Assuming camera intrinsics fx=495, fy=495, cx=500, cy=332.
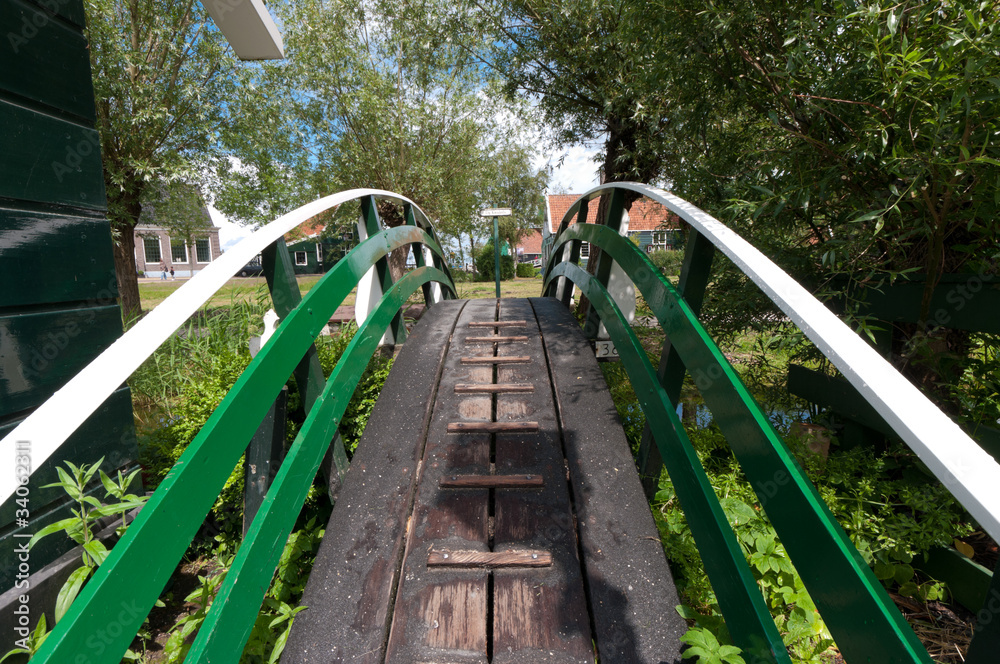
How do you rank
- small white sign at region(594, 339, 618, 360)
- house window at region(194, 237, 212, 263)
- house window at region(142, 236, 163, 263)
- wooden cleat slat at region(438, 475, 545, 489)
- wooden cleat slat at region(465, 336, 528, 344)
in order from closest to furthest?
wooden cleat slat at region(438, 475, 545, 489) < wooden cleat slat at region(465, 336, 528, 344) < small white sign at region(594, 339, 618, 360) < house window at region(142, 236, 163, 263) < house window at region(194, 237, 212, 263)

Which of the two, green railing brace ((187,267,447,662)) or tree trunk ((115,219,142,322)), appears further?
tree trunk ((115,219,142,322))

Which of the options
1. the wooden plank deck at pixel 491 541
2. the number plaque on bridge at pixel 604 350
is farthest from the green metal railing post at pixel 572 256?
the wooden plank deck at pixel 491 541

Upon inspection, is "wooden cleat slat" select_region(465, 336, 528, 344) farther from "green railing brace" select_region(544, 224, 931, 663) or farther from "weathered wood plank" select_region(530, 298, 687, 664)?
"green railing brace" select_region(544, 224, 931, 663)

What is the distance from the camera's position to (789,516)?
3.96 ft

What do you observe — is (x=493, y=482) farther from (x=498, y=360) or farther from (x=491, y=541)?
(x=498, y=360)

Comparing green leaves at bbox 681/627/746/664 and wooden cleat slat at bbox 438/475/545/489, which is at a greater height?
wooden cleat slat at bbox 438/475/545/489

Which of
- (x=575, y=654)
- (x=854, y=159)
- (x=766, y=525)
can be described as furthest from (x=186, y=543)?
(x=854, y=159)

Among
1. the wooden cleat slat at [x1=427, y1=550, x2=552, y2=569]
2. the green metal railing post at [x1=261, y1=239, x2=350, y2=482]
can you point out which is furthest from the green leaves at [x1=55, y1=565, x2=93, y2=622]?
the wooden cleat slat at [x1=427, y1=550, x2=552, y2=569]

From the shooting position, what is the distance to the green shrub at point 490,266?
3050 cm

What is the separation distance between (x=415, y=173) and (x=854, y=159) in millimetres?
9558
